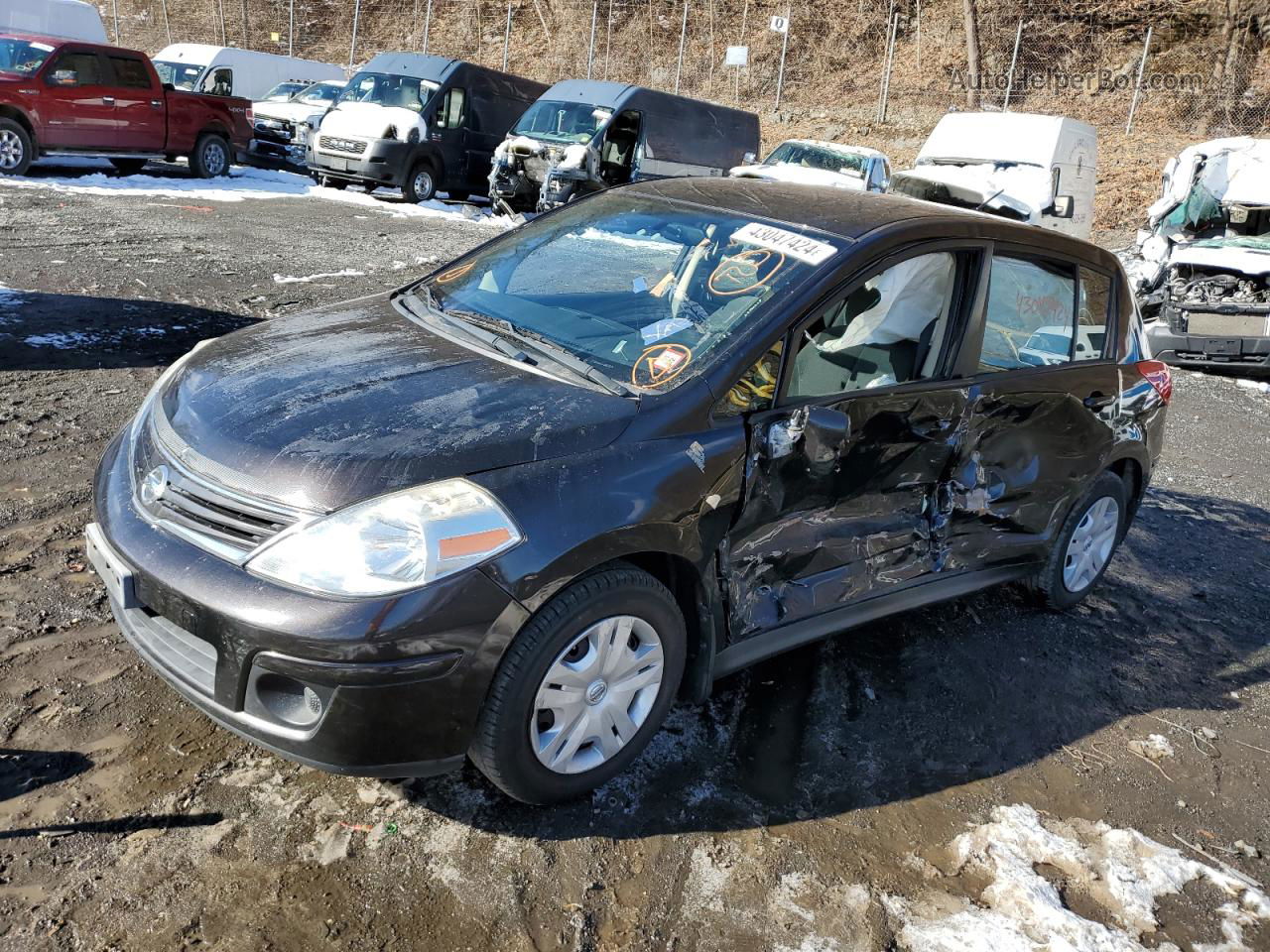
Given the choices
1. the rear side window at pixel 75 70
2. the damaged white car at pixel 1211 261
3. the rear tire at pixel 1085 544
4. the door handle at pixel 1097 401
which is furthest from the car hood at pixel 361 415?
the rear side window at pixel 75 70

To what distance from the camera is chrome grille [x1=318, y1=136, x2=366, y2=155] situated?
642 inches

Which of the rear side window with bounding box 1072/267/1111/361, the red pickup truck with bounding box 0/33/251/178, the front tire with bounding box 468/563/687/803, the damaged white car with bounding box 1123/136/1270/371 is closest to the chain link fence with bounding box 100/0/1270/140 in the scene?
the damaged white car with bounding box 1123/136/1270/371

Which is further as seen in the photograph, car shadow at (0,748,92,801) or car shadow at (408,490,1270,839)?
car shadow at (408,490,1270,839)

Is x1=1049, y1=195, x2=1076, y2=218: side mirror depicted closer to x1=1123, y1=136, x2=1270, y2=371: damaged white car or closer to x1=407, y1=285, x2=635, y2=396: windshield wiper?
x1=1123, y1=136, x2=1270, y2=371: damaged white car

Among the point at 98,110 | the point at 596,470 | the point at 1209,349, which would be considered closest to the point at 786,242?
the point at 596,470

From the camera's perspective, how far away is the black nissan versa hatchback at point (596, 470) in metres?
2.71

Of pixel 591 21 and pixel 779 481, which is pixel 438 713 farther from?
pixel 591 21

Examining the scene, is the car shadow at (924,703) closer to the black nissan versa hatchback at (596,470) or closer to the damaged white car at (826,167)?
the black nissan versa hatchback at (596,470)

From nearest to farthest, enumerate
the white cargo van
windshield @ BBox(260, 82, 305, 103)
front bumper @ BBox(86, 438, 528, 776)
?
front bumper @ BBox(86, 438, 528, 776) < the white cargo van < windshield @ BBox(260, 82, 305, 103)

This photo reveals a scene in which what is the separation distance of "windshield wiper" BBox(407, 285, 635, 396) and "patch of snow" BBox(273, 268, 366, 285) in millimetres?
5962

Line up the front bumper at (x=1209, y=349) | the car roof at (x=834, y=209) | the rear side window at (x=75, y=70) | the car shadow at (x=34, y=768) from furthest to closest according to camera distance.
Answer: the rear side window at (x=75, y=70) → the front bumper at (x=1209, y=349) → the car roof at (x=834, y=209) → the car shadow at (x=34, y=768)

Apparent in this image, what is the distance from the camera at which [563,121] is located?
1695cm

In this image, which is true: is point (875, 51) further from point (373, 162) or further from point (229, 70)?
point (373, 162)

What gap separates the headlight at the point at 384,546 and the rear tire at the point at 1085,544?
9.99 ft
